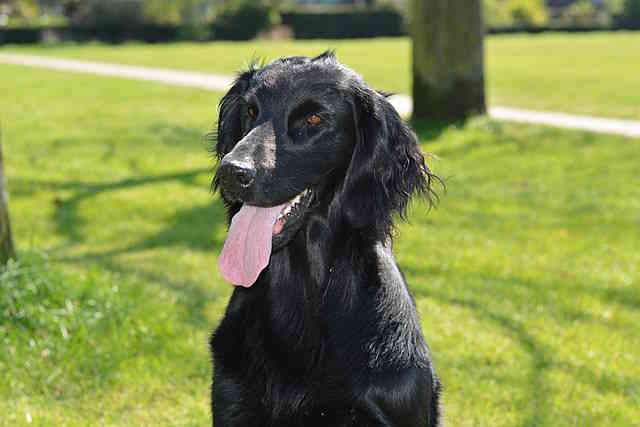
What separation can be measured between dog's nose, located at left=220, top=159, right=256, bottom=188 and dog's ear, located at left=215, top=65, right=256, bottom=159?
76 centimetres

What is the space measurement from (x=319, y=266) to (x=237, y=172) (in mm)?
699

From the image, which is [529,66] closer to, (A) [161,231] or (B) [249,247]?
(A) [161,231]

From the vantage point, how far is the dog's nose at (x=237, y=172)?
3.20m

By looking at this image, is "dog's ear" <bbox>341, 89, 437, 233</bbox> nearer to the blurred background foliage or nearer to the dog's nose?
the dog's nose

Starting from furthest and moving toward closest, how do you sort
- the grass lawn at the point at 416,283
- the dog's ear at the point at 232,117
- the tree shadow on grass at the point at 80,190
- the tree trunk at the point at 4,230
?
the tree shadow on grass at the point at 80,190 < the tree trunk at the point at 4,230 < the grass lawn at the point at 416,283 < the dog's ear at the point at 232,117

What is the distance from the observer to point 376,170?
362 cm

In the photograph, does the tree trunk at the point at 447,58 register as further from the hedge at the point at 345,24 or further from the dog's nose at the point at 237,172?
the hedge at the point at 345,24

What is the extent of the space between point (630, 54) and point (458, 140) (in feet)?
71.1

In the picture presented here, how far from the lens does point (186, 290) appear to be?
21.7 ft

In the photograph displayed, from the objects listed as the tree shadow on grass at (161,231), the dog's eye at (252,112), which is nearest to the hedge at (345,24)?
the tree shadow on grass at (161,231)

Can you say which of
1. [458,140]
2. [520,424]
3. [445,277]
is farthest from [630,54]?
[520,424]

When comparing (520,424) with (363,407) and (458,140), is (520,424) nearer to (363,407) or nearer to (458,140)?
(363,407)

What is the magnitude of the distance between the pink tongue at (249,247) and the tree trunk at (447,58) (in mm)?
10123

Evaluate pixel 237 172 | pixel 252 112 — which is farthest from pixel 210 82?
pixel 237 172
